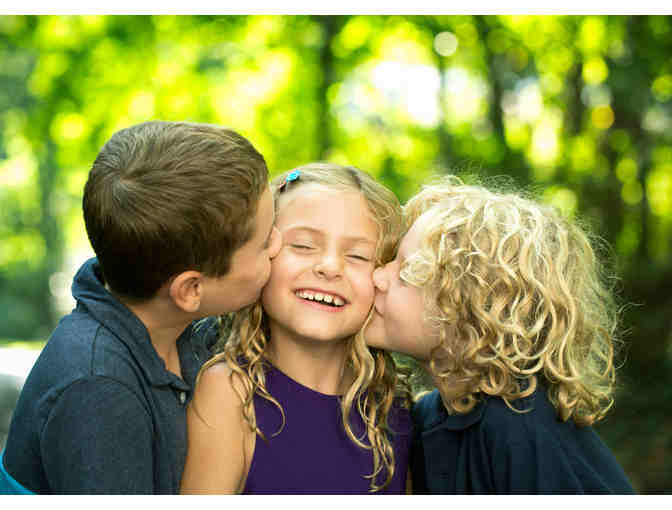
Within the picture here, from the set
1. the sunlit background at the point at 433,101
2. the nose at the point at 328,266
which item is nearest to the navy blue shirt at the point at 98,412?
the nose at the point at 328,266

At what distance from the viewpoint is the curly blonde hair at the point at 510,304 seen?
2.08 meters

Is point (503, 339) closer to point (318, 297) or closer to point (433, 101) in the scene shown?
point (318, 297)

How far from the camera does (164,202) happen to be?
178cm

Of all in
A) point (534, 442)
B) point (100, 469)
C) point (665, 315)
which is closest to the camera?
point (100, 469)

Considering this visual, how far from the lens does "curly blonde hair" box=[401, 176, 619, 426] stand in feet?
6.81

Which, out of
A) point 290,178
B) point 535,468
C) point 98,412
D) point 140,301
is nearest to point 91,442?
point 98,412

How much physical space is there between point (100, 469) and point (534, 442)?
3.97ft

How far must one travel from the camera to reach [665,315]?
6.45 meters

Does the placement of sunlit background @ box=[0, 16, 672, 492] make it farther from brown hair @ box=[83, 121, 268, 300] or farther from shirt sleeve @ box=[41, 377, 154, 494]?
shirt sleeve @ box=[41, 377, 154, 494]

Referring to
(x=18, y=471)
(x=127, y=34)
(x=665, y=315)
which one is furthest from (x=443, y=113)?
(x=18, y=471)

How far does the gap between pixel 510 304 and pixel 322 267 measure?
61 cm

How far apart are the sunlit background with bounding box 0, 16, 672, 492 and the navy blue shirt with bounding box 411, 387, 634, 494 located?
13.0 feet

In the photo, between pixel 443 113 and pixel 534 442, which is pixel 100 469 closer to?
pixel 534 442

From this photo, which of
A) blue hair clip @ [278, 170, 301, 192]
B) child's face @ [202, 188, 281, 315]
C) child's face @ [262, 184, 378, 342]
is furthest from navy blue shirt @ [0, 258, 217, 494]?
blue hair clip @ [278, 170, 301, 192]
